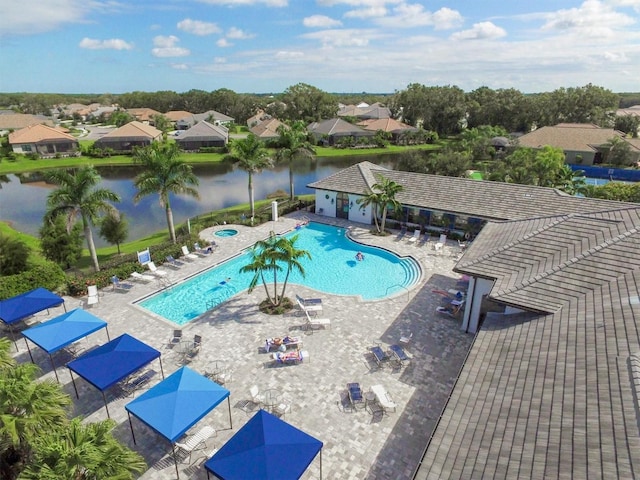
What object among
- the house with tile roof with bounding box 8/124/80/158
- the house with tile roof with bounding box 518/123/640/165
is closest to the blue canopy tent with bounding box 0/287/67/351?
the house with tile roof with bounding box 8/124/80/158

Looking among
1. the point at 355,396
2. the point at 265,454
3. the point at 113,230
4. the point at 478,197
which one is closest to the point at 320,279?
the point at 355,396

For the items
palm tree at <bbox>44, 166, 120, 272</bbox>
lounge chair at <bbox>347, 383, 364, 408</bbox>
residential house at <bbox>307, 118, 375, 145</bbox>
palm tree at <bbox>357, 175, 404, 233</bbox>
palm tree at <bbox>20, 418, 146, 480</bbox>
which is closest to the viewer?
palm tree at <bbox>20, 418, 146, 480</bbox>

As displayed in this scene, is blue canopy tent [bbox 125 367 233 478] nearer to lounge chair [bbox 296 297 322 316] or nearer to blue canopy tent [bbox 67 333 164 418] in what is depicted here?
blue canopy tent [bbox 67 333 164 418]

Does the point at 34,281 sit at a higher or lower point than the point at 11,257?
lower

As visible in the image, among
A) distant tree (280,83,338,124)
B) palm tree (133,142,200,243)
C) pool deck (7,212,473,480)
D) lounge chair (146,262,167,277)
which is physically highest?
distant tree (280,83,338,124)

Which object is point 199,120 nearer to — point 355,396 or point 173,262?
point 173,262

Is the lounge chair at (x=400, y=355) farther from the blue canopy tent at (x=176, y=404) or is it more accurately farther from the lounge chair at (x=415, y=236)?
the lounge chair at (x=415, y=236)

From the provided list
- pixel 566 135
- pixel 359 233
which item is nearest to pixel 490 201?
pixel 359 233
